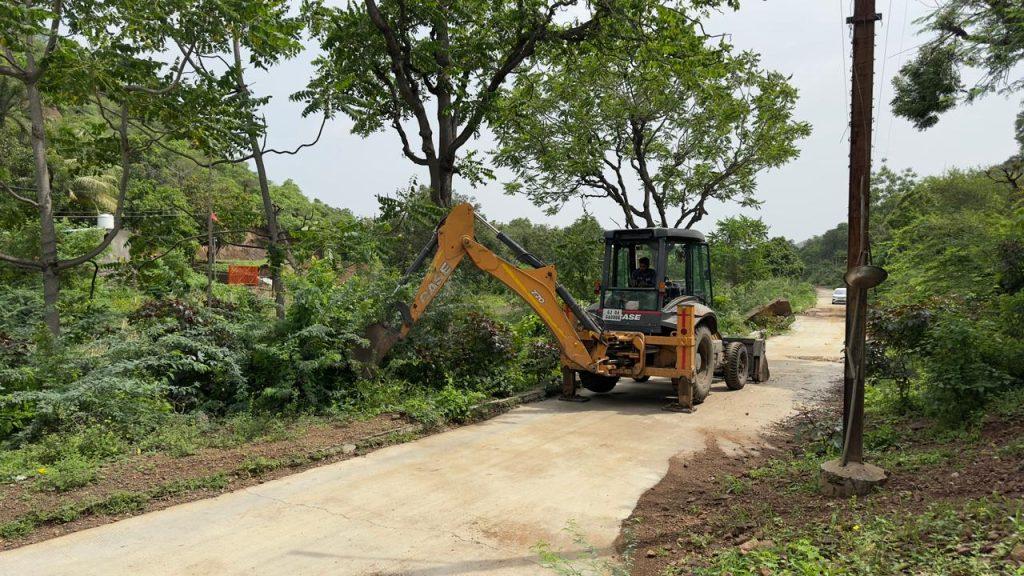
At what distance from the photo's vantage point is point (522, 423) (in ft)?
29.6

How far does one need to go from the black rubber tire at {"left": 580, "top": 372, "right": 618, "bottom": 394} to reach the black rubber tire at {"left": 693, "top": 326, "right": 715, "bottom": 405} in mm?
1488

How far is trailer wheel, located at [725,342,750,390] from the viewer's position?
11742 mm

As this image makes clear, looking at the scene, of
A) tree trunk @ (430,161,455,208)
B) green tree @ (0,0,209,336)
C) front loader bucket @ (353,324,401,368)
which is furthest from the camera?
tree trunk @ (430,161,455,208)

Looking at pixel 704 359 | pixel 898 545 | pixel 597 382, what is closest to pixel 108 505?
pixel 898 545

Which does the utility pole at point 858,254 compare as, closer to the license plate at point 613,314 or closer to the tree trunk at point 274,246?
the license plate at point 613,314

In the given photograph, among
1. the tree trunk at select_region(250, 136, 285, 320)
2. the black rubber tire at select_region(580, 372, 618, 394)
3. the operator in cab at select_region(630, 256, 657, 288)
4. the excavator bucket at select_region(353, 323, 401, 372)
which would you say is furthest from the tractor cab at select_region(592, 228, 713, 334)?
the tree trunk at select_region(250, 136, 285, 320)

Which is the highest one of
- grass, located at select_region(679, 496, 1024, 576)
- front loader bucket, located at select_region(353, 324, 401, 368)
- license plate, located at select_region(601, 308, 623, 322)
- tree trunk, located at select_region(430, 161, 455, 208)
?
tree trunk, located at select_region(430, 161, 455, 208)

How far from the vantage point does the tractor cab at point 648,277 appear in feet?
33.9

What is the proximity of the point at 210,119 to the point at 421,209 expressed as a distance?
143 inches

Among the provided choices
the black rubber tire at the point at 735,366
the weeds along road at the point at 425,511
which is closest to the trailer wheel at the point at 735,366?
the black rubber tire at the point at 735,366

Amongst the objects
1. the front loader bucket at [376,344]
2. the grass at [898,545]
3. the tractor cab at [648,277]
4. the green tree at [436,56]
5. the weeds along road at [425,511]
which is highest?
the green tree at [436,56]

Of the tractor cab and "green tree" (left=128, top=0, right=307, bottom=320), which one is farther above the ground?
"green tree" (left=128, top=0, right=307, bottom=320)

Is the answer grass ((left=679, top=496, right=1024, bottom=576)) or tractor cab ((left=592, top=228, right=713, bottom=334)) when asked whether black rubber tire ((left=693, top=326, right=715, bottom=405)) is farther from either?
grass ((left=679, top=496, right=1024, bottom=576))

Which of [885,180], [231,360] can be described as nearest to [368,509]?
Answer: [231,360]
